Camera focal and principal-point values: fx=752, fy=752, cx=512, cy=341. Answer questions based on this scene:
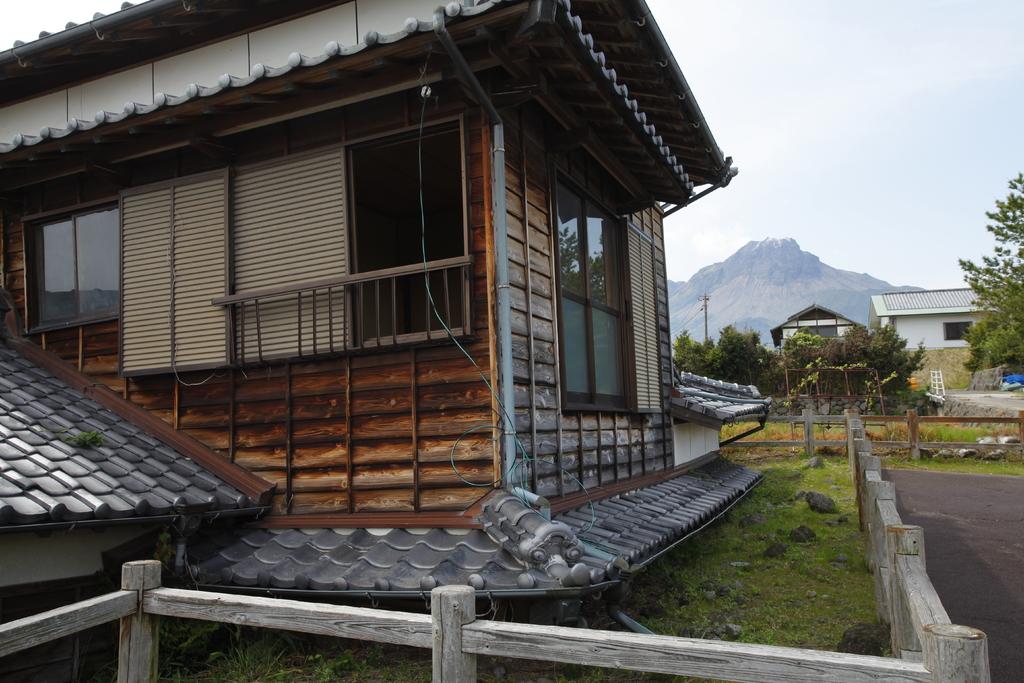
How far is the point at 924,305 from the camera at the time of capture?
53.5 meters

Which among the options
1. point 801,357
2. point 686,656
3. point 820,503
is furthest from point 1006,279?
point 686,656

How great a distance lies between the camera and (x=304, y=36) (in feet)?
24.6

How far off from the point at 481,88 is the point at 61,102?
6.12 m

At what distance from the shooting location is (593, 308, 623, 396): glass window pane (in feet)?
25.8

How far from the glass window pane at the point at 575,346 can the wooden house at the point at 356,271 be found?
41 millimetres

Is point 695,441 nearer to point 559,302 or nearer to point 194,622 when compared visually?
point 559,302

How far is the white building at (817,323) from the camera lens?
2115 inches

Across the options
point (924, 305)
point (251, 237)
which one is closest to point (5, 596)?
point (251, 237)

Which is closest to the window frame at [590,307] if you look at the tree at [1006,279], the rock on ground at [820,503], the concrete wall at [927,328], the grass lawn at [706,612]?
the grass lawn at [706,612]

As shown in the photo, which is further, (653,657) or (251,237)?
(251,237)

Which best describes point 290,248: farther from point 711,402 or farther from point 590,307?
point 711,402

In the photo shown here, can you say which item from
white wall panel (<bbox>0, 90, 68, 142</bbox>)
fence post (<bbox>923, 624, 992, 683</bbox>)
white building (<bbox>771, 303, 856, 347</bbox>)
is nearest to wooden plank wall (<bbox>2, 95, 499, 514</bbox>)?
white wall panel (<bbox>0, 90, 68, 142</bbox>)

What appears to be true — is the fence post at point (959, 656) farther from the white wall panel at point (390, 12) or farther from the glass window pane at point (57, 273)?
the glass window pane at point (57, 273)

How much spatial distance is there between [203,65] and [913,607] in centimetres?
798
